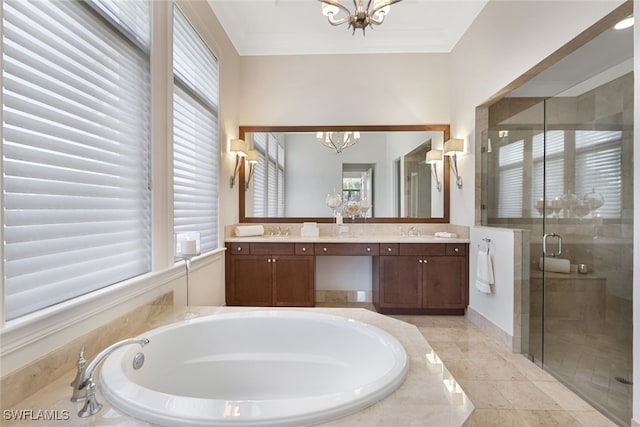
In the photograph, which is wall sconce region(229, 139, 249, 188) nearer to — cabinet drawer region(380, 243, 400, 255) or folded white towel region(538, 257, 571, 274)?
cabinet drawer region(380, 243, 400, 255)

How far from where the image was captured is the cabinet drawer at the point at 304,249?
307cm

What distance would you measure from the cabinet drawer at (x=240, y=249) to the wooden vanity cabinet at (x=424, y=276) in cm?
139

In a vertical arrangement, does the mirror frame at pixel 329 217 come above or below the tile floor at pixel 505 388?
above

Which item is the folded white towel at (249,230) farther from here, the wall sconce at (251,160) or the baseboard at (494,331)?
the baseboard at (494,331)

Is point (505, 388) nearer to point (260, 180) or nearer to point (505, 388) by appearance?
point (505, 388)

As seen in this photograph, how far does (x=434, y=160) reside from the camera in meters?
3.46

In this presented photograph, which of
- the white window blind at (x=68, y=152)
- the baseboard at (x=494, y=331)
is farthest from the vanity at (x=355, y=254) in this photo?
the white window blind at (x=68, y=152)

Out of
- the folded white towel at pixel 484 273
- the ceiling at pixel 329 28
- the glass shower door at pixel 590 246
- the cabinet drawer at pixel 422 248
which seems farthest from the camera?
the cabinet drawer at pixel 422 248

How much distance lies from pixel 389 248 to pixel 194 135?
213 cm

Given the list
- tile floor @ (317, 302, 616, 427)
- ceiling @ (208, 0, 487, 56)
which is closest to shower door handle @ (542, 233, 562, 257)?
tile floor @ (317, 302, 616, 427)

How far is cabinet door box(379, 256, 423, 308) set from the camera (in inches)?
120

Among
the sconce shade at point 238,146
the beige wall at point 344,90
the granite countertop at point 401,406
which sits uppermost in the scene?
the beige wall at point 344,90

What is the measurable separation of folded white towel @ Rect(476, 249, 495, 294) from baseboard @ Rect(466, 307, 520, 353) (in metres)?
0.31

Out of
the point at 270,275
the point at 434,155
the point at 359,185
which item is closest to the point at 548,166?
the point at 434,155
